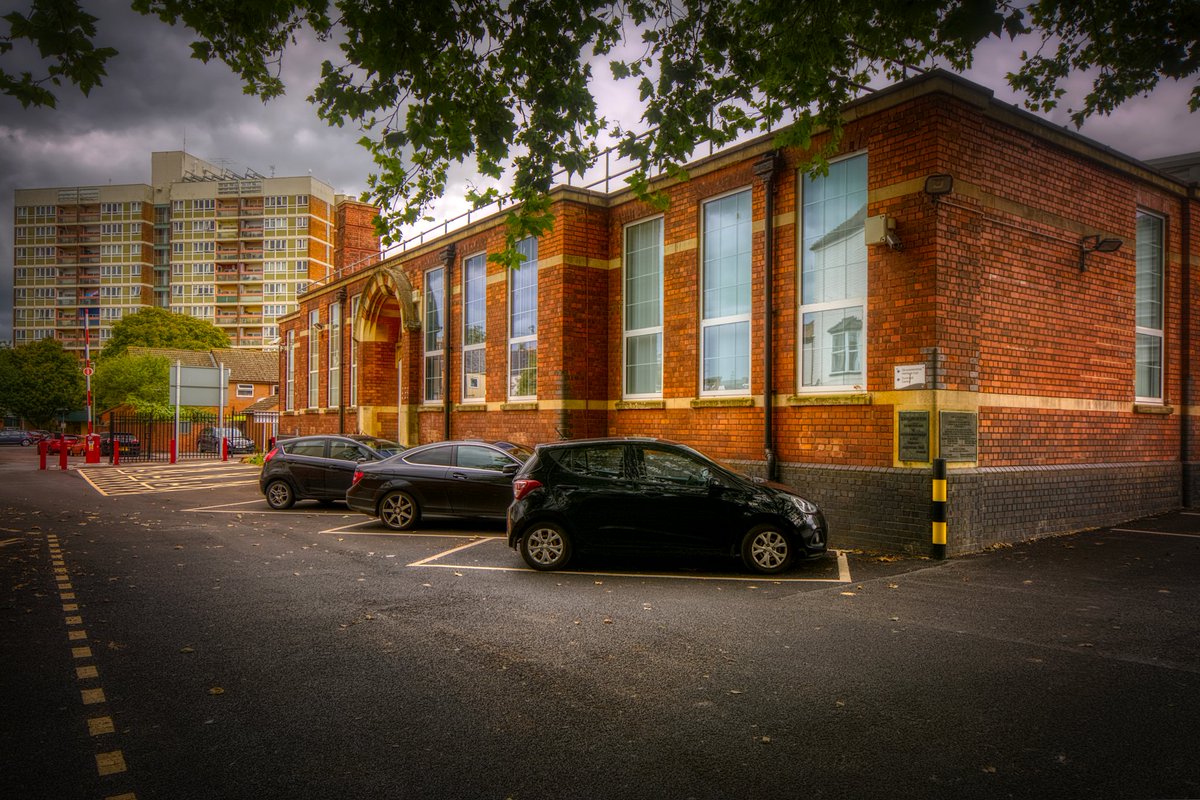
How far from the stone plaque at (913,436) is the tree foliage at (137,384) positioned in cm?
5425

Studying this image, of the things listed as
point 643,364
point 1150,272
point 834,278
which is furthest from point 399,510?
point 1150,272

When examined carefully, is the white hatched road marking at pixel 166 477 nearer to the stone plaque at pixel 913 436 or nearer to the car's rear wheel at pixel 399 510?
the car's rear wheel at pixel 399 510

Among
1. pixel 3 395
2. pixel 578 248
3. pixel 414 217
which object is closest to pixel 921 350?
pixel 414 217

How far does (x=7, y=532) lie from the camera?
39.3 ft

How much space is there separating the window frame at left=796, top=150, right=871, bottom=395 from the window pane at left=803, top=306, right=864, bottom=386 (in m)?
0.01

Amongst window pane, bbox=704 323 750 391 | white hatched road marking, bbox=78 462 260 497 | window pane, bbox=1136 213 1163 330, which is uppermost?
window pane, bbox=1136 213 1163 330

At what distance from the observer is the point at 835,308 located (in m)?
10.6

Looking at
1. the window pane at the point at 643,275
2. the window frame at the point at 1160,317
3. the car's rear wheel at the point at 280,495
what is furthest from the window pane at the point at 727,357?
the car's rear wheel at the point at 280,495

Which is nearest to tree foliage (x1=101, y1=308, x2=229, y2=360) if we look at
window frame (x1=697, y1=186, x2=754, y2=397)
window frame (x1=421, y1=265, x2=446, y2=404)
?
window frame (x1=421, y1=265, x2=446, y2=404)

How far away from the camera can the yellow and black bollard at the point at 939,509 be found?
28.5 feet

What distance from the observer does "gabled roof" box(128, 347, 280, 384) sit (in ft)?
211

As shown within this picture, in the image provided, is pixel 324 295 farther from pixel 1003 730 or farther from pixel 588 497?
pixel 1003 730

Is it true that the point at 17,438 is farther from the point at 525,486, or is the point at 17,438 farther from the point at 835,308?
the point at 835,308

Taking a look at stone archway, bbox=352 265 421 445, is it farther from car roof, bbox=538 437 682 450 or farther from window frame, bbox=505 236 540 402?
car roof, bbox=538 437 682 450
